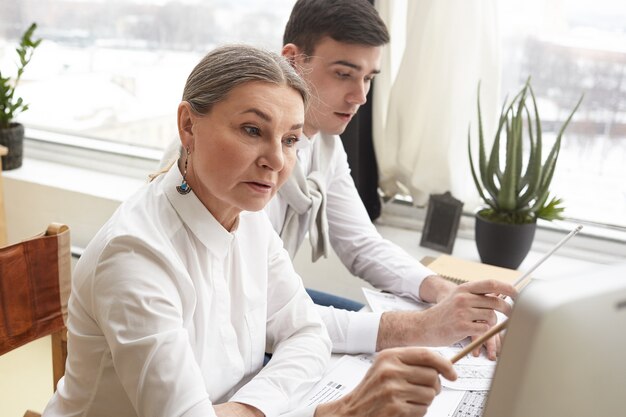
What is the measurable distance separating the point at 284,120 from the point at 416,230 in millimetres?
1619

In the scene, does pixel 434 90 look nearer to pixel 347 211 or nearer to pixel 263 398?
pixel 347 211

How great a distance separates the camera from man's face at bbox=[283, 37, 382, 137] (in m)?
1.71

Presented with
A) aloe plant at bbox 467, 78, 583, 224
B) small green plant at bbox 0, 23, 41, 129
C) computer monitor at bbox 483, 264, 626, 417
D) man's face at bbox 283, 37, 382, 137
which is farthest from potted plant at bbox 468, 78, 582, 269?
small green plant at bbox 0, 23, 41, 129

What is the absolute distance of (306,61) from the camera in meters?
1.76

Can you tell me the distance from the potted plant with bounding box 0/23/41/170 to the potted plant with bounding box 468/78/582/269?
185 cm

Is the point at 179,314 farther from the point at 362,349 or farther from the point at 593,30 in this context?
the point at 593,30

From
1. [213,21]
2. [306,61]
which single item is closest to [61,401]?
[306,61]

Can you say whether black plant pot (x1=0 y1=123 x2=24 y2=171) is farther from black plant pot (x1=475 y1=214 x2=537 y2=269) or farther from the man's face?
black plant pot (x1=475 y1=214 x2=537 y2=269)

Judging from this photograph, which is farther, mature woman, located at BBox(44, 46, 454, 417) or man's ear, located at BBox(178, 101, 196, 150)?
man's ear, located at BBox(178, 101, 196, 150)

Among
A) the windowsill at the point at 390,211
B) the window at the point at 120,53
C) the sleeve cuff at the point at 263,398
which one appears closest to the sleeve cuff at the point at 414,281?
the sleeve cuff at the point at 263,398

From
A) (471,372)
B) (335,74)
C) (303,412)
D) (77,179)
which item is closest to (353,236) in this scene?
(335,74)

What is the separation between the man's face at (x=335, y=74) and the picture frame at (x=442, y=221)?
0.78m

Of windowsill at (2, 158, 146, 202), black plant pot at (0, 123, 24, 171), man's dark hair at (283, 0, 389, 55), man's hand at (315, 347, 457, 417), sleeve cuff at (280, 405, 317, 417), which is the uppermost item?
man's dark hair at (283, 0, 389, 55)

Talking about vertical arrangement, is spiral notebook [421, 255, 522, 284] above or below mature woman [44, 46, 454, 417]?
below
